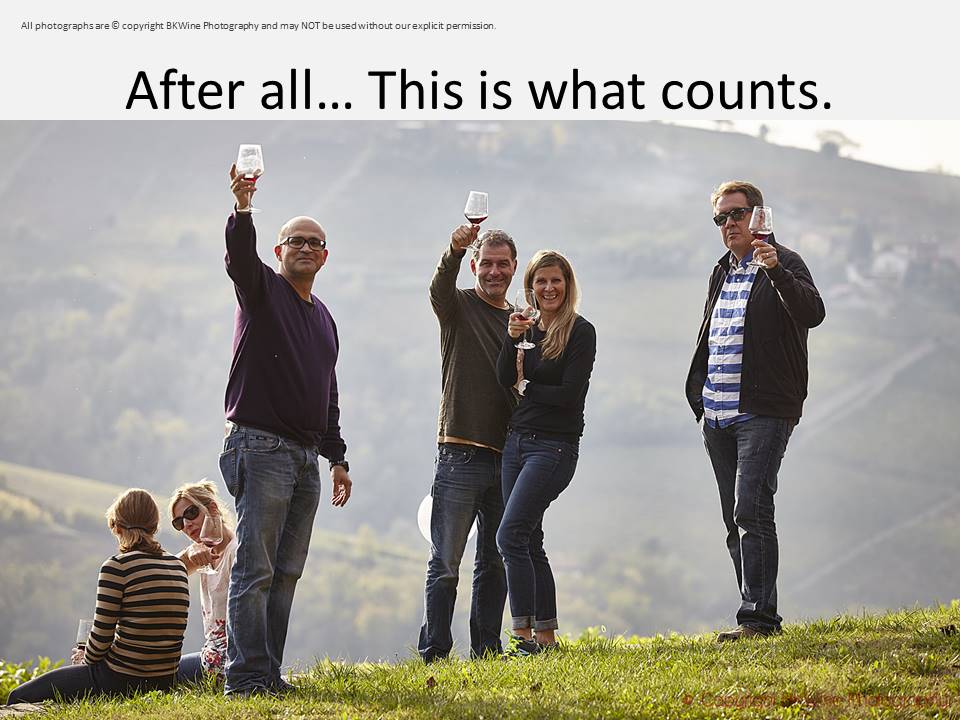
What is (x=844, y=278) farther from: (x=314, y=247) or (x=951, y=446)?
(x=314, y=247)

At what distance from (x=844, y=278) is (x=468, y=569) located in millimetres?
23864

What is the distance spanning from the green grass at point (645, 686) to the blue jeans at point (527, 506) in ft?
0.88

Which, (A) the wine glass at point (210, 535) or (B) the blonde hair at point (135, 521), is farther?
(A) the wine glass at point (210, 535)

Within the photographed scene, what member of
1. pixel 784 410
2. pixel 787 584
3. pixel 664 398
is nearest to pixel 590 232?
pixel 664 398

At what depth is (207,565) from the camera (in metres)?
5.14

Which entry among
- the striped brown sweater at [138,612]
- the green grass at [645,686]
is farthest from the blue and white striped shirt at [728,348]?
the striped brown sweater at [138,612]

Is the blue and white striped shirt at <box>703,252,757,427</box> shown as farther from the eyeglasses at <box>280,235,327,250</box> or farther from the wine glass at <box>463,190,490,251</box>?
the eyeglasses at <box>280,235,327,250</box>

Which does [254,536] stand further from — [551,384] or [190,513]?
[551,384]

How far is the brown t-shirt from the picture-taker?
5.32m

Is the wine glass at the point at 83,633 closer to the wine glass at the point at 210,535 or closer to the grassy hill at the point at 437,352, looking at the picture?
the wine glass at the point at 210,535

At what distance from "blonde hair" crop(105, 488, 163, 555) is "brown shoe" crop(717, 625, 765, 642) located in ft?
8.40

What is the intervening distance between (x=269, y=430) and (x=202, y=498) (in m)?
0.90

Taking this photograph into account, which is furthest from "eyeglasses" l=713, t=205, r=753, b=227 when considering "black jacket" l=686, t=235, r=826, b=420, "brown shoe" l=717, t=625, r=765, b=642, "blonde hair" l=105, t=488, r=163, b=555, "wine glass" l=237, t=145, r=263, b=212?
"blonde hair" l=105, t=488, r=163, b=555

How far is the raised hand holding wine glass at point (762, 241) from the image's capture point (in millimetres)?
5016
